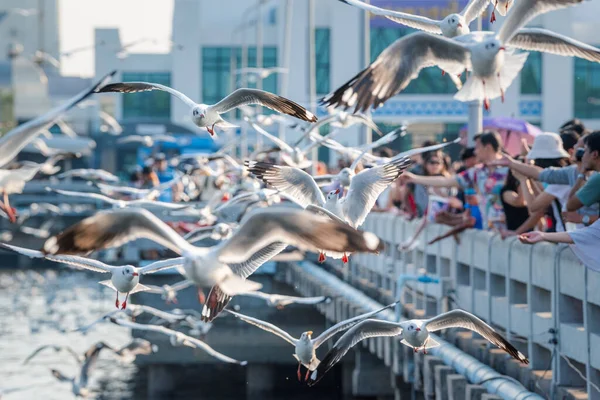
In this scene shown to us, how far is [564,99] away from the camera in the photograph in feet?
177

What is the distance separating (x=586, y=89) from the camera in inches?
2210

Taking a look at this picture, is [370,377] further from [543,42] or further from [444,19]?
[543,42]

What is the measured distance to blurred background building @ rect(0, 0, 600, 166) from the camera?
5400 cm

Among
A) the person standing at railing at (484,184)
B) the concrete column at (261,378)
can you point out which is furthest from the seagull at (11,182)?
the concrete column at (261,378)

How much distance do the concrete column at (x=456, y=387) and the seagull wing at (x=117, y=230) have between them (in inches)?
133

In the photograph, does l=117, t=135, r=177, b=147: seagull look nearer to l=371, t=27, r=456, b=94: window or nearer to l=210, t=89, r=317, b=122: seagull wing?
l=210, t=89, r=317, b=122: seagull wing

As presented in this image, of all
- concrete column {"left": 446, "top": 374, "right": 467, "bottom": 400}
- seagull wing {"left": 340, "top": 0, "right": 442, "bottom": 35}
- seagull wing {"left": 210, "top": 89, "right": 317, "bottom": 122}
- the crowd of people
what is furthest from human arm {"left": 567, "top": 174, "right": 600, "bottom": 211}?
concrete column {"left": 446, "top": 374, "right": 467, "bottom": 400}

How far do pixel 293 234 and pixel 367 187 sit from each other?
3.39 m

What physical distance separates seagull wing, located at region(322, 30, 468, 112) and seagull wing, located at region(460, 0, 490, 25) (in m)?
0.73

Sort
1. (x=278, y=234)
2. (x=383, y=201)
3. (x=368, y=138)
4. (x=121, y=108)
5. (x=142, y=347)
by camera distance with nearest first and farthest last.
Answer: (x=278, y=234) < (x=142, y=347) < (x=383, y=201) < (x=368, y=138) < (x=121, y=108)

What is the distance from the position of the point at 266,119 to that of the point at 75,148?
3772 centimetres

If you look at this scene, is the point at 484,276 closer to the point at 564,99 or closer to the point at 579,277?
the point at 579,277

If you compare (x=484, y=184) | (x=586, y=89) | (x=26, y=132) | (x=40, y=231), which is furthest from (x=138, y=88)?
(x=586, y=89)

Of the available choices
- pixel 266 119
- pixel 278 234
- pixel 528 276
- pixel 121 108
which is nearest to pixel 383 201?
pixel 266 119
